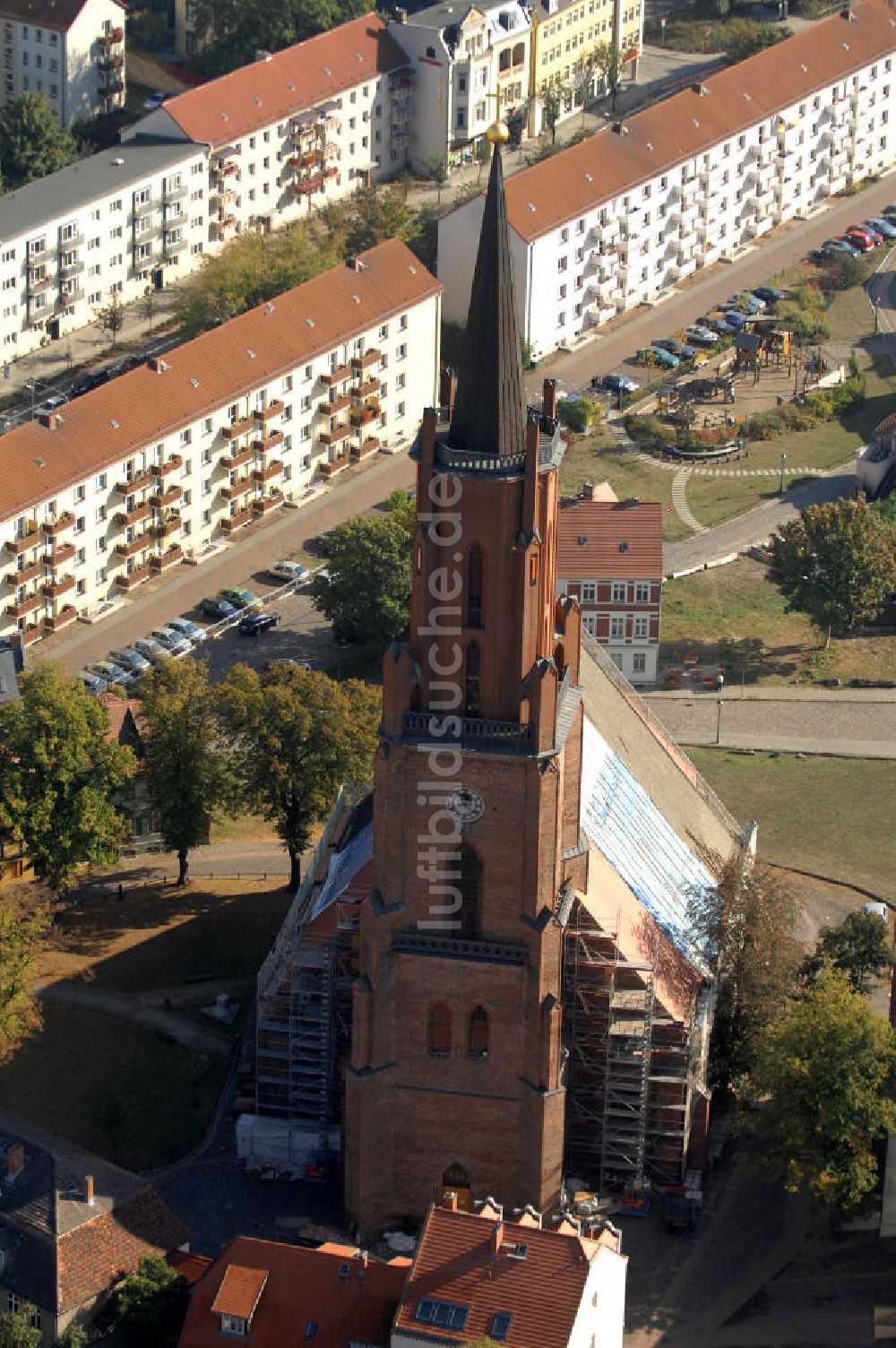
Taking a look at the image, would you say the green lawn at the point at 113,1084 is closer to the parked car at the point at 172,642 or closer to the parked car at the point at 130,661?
the parked car at the point at 130,661

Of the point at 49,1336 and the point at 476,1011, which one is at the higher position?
the point at 476,1011

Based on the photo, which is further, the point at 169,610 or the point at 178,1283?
the point at 169,610

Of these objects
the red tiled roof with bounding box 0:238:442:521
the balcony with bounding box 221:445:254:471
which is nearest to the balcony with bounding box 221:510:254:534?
the balcony with bounding box 221:445:254:471

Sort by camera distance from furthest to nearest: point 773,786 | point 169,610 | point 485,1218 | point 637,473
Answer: point 637,473 → point 169,610 → point 773,786 → point 485,1218

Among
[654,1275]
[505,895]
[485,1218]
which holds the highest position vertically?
[505,895]

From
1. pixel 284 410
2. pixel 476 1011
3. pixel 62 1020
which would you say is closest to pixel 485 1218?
pixel 476 1011

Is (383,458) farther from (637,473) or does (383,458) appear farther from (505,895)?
(505,895)

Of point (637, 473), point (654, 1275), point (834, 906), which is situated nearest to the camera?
point (654, 1275)
